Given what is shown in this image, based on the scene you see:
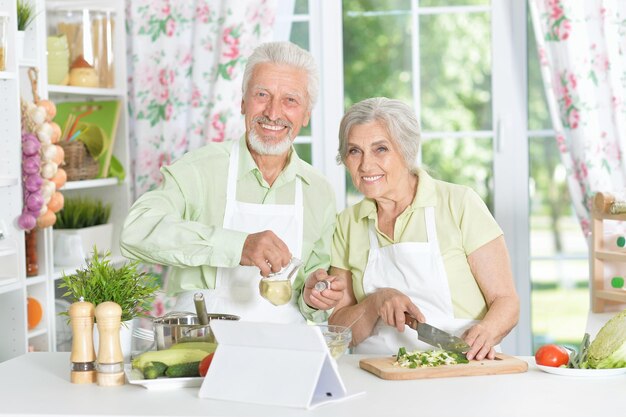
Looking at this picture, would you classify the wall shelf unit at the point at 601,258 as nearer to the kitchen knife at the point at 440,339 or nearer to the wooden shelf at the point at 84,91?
the kitchen knife at the point at 440,339

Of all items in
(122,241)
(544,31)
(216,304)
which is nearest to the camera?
(122,241)

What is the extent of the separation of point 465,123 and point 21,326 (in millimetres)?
2058

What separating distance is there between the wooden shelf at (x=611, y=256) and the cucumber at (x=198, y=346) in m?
1.53

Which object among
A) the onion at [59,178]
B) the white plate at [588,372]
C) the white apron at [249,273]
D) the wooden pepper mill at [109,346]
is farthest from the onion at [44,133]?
the white plate at [588,372]

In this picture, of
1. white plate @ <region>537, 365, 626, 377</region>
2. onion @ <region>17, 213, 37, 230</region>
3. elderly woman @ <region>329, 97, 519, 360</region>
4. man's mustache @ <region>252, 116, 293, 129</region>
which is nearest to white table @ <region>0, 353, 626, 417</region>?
white plate @ <region>537, 365, 626, 377</region>

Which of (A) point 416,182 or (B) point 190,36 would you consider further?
(B) point 190,36

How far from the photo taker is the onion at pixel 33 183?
3457mm

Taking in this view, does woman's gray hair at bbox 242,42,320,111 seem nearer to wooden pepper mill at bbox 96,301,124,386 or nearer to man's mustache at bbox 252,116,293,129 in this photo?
man's mustache at bbox 252,116,293,129

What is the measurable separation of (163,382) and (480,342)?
80cm

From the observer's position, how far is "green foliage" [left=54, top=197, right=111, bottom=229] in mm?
4000

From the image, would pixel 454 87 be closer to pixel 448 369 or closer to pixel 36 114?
pixel 36 114

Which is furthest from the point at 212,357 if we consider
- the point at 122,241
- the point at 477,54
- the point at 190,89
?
the point at 477,54

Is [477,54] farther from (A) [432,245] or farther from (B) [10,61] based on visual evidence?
(B) [10,61]

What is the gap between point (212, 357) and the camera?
2168 millimetres
